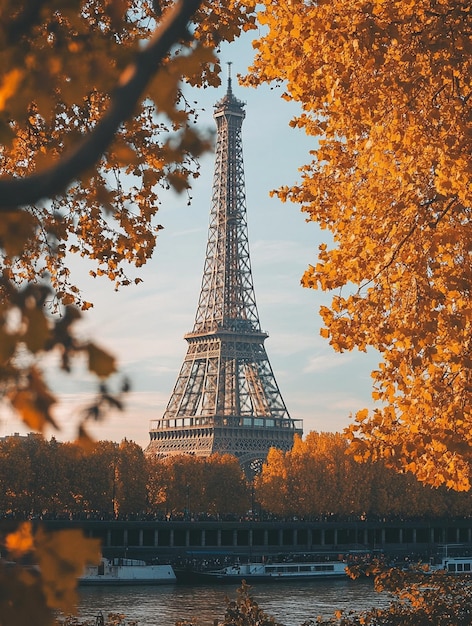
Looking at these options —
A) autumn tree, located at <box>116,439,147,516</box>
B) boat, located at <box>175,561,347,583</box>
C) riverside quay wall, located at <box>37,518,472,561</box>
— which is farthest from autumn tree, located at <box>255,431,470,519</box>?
boat, located at <box>175,561,347,583</box>

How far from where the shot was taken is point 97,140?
2.98 meters

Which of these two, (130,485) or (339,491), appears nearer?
(130,485)

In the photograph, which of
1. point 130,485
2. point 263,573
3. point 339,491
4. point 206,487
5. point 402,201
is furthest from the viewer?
point 339,491

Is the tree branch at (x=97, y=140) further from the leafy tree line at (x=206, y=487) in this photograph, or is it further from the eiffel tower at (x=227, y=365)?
the eiffel tower at (x=227, y=365)

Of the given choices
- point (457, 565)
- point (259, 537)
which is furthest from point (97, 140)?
point (259, 537)

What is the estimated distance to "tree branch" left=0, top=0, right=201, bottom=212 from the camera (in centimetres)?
297

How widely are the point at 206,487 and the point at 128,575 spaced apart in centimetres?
2597

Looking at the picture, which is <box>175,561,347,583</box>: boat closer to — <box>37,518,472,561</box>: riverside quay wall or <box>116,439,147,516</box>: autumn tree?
<box>37,518,472,561</box>: riverside quay wall

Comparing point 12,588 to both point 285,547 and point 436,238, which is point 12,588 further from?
point 285,547

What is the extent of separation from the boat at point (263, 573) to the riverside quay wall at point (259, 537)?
267 inches

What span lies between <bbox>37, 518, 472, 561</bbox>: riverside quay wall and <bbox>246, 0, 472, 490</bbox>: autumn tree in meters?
54.8

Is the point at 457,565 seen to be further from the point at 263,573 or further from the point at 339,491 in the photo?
the point at 339,491

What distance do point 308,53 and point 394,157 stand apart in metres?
1.33

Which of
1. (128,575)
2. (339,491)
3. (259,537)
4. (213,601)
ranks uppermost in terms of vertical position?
(339,491)
